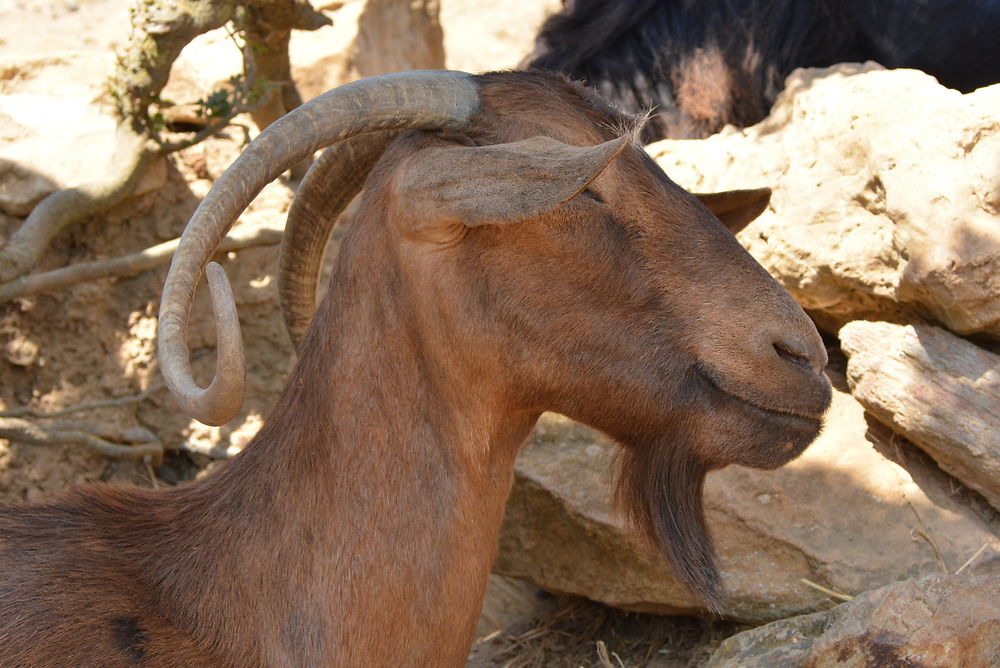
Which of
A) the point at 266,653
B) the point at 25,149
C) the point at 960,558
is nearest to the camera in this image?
the point at 266,653

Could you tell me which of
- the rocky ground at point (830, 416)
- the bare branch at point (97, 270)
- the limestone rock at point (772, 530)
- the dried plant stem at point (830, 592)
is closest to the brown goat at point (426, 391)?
the rocky ground at point (830, 416)

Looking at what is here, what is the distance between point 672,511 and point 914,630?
759 mm

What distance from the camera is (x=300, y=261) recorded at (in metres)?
3.66

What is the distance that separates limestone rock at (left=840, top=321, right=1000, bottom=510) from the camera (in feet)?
12.9

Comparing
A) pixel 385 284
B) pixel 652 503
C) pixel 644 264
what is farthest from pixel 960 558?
pixel 385 284

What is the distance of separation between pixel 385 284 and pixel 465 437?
0.50 m

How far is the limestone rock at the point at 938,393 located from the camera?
395 centimetres

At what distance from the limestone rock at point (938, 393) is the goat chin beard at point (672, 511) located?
122cm

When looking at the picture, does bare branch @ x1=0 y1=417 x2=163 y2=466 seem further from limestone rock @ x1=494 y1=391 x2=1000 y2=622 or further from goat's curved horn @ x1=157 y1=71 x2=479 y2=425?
goat's curved horn @ x1=157 y1=71 x2=479 y2=425

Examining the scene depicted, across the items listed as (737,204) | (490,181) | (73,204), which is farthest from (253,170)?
(73,204)

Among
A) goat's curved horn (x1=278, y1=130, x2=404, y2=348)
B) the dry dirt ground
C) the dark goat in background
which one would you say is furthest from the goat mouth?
the dark goat in background

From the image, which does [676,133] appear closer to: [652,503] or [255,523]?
[652,503]

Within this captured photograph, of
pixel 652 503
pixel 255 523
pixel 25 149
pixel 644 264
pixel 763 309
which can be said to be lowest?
pixel 652 503

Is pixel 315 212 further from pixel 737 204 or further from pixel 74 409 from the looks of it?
pixel 74 409
